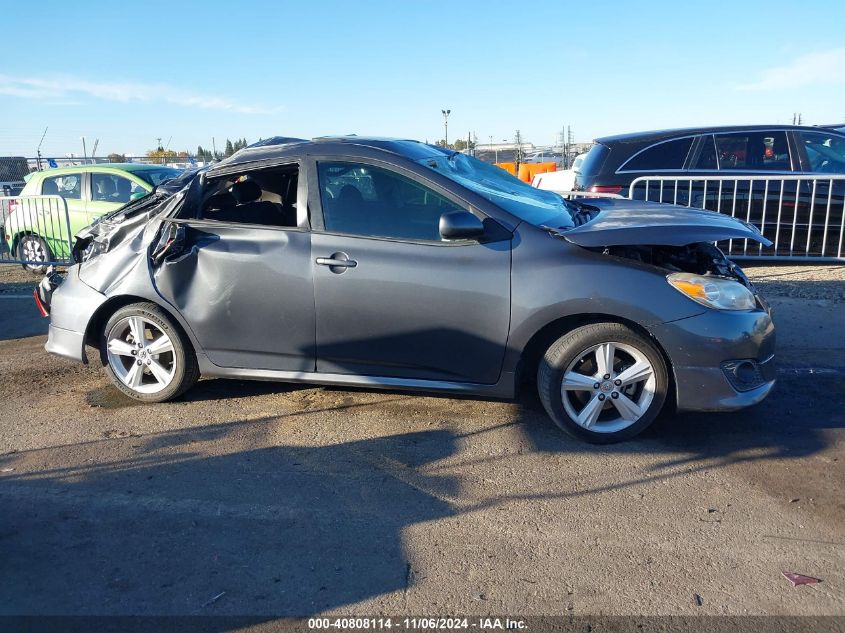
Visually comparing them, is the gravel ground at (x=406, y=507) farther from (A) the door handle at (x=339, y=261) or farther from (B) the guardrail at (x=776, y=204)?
(B) the guardrail at (x=776, y=204)

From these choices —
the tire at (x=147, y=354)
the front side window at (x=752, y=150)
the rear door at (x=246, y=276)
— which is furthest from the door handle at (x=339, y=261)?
the front side window at (x=752, y=150)

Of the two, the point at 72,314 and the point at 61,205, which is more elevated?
the point at 61,205

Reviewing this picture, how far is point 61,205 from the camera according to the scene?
10109 mm

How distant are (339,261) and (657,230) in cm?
187

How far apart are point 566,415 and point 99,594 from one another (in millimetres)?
2561

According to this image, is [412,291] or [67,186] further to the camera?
[67,186]

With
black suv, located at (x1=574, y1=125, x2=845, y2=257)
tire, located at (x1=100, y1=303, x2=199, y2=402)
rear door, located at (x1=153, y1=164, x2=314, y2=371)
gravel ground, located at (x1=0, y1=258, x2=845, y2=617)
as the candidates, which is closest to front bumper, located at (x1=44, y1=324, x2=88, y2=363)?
tire, located at (x1=100, y1=303, x2=199, y2=402)

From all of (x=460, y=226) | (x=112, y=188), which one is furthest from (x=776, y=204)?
(x=112, y=188)

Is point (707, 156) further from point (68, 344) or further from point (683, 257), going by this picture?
point (68, 344)

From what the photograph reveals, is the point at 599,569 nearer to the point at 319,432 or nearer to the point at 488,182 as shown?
the point at 319,432

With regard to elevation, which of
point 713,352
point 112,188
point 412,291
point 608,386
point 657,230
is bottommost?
point 608,386

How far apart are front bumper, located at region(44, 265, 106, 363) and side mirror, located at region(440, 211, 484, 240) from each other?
2.44m

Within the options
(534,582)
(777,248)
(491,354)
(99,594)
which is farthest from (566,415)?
(777,248)

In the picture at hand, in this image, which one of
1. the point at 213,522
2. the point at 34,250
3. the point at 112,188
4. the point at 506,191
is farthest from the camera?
the point at 112,188
